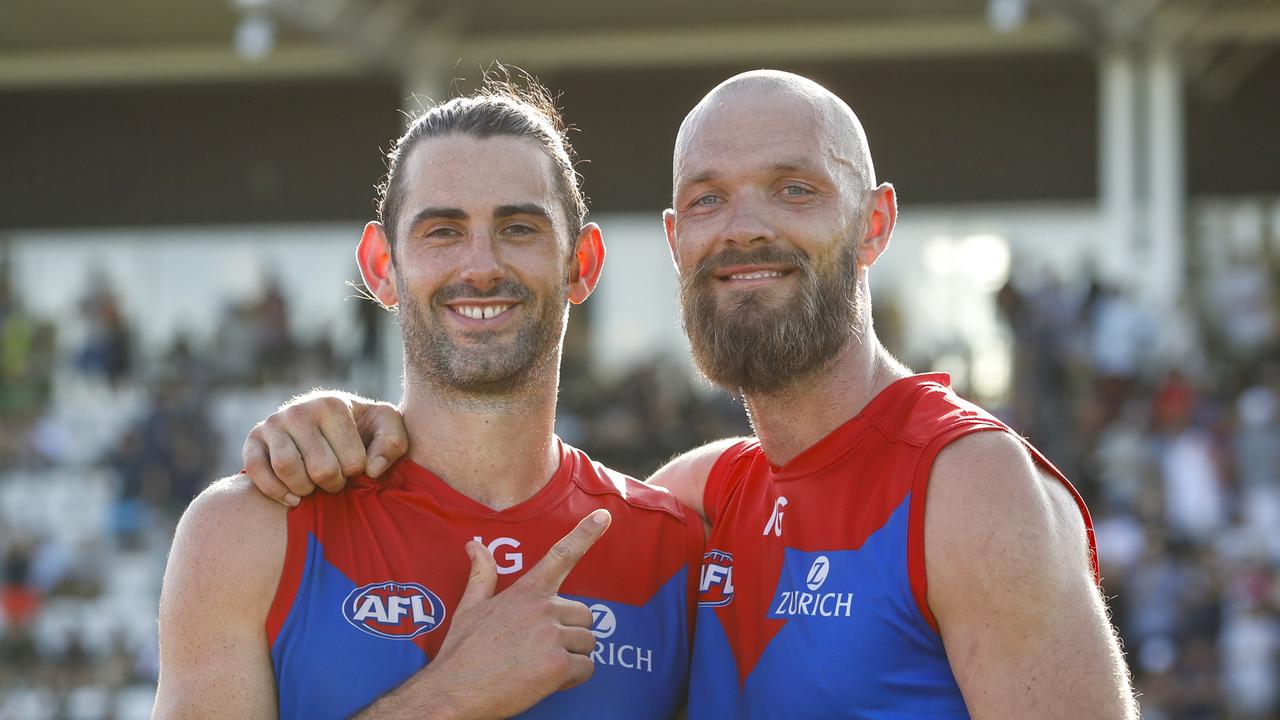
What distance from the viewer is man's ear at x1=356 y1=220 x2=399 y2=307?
3.51 m

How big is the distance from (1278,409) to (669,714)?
36.2ft

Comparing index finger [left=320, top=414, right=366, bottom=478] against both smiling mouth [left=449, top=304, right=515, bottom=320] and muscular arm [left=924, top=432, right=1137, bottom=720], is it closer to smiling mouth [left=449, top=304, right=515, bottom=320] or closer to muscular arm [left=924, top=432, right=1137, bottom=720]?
smiling mouth [left=449, top=304, right=515, bottom=320]

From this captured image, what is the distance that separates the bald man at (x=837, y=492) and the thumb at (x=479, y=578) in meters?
0.40

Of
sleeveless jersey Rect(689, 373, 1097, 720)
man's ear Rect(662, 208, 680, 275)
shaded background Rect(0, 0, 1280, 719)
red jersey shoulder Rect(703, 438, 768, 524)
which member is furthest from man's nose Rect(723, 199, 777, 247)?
shaded background Rect(0, 0, 1280, 719)

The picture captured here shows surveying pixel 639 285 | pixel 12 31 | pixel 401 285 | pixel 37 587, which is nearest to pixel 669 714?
pixel 401 285

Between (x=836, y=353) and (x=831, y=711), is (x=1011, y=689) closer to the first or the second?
(x=831, y=711)

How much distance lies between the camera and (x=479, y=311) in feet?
10.8

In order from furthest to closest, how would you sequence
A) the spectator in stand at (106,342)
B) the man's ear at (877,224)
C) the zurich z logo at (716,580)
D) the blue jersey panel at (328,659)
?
the spectator in stand at (106,342) → the man's ear at (877,224) → the zurich z logo at (716,580) → the blue jersey panel at (328,659)

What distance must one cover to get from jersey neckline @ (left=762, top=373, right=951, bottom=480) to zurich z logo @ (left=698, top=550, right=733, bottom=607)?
0.81 ft

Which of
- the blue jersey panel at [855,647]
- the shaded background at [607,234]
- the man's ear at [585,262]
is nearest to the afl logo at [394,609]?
the blue jersey panel at [855,647]

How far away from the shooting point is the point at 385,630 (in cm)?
310

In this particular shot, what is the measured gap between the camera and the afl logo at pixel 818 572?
10.1 ft

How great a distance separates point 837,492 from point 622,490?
24.4 inches

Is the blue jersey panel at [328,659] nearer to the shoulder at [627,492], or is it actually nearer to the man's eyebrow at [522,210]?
the shoulder at [627,492]
